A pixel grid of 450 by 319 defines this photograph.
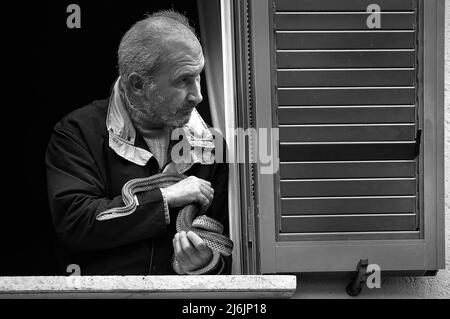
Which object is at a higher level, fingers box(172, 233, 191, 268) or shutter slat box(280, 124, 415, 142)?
shutter slat box(280, 124, 415, 142)

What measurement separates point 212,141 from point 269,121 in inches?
15.5

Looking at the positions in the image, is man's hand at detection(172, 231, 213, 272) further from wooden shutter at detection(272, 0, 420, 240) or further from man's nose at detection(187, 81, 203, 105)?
man's nose at detection(187, 81, 203, 105)

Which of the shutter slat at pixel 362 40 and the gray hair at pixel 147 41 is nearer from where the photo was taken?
the shutter slat at pixel 362 40

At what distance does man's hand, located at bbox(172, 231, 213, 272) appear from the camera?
1250 centimetres

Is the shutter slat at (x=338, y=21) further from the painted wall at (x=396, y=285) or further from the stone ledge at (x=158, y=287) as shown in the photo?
the stone ledge at (x=158, y=287)

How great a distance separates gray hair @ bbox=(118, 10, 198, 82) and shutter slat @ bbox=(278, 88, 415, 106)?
0.69 m

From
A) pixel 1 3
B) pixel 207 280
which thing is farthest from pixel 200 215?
pixel 1 3

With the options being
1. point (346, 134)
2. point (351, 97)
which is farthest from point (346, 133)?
point (351, 97)

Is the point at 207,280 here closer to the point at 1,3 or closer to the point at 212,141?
the point at 212,141

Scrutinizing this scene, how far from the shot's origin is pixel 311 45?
40.9 ft

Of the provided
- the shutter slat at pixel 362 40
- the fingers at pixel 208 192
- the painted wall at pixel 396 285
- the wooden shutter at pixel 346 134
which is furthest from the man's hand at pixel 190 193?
the shutter slat at pixel 362 40

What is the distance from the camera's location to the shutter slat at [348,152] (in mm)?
12469

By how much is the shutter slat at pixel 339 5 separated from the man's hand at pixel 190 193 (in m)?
1.03

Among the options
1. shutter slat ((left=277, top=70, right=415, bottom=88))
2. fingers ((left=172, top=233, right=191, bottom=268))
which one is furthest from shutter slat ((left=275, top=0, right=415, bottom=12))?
fingers ((left=172, top=233, right=191, bottom=268))
